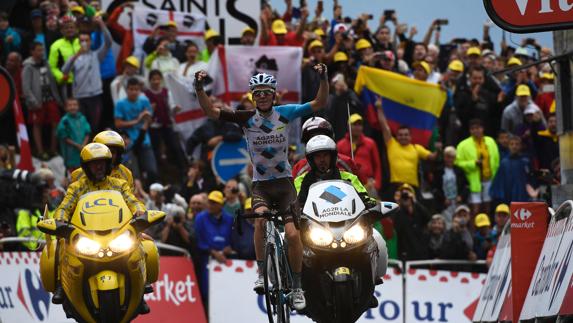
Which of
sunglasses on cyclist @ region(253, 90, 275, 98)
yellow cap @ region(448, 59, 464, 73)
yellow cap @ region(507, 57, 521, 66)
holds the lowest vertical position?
yellow cap @ region(507, 57, 521, 66)

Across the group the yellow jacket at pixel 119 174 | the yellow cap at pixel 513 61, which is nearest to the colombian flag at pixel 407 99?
the yellow cap at pixel 513 61

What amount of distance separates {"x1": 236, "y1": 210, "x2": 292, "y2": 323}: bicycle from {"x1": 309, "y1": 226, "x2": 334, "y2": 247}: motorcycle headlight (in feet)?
1.85

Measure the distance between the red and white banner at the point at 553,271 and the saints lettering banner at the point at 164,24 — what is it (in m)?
12.0

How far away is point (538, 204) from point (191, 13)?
12.4m

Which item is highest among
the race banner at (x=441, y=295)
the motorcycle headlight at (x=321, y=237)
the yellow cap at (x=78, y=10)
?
the yellow cap at (x=78, y=10)

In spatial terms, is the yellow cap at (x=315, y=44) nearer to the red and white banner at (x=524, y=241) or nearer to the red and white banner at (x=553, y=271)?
the red and white banner at (x=524, y=241)

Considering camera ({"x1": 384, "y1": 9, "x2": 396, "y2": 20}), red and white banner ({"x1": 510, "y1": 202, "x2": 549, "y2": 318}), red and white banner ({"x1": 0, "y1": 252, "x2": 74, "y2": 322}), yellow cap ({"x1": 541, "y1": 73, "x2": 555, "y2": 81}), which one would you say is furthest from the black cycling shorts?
camera ({"x1": 384, "y1": 9, "x2": 396, "y2": 20})

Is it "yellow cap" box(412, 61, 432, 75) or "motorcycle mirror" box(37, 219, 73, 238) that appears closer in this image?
"motorcycle mirror" box(37, 219, 73, 238)

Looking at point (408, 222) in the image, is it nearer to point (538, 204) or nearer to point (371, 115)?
point (371, 115)

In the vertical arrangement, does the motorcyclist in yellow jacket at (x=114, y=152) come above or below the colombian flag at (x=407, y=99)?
above

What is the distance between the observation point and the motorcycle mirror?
51.0 feet

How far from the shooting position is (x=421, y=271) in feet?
71.3

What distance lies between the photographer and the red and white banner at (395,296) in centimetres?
2152

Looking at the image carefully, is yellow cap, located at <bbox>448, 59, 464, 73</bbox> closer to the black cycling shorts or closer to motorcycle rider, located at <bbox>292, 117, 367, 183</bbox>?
motorcycle rider, located at <bbox>292, 117, 367, 183</bbox>
